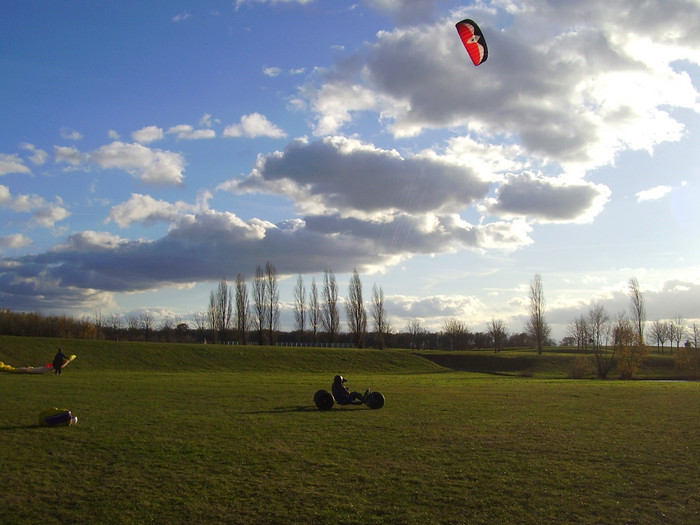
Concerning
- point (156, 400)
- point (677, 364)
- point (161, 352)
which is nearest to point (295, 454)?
point (156, 400)

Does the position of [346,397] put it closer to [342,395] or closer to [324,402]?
[342,395]

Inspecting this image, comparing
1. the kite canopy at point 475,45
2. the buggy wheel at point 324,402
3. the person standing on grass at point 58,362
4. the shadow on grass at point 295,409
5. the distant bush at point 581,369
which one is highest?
the kite canopy at point 475,45

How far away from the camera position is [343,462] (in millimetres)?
11773

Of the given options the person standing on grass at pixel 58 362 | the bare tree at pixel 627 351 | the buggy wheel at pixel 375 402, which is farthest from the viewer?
the bare tree at pixel 627 351

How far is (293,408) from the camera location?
67.3 feet

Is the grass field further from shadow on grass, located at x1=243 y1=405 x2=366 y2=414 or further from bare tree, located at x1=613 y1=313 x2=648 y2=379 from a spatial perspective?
bare tree, located at x1=613 y1=313 x2=648 y2=379

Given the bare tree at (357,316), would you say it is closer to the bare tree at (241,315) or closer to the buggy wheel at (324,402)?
the bare tree at (241,315)

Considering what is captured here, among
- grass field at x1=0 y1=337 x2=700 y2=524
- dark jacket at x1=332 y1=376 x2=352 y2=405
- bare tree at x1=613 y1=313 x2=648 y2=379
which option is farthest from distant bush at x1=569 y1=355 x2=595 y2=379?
dark jacket at x1=332 y1=376 x2=352 y2=405

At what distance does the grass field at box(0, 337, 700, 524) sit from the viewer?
871 centimetres

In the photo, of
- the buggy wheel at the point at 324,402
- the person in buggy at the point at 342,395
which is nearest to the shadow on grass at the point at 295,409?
the buggy wheel at the point at 324,402

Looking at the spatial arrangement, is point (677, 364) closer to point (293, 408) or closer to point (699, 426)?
point (699, 426)

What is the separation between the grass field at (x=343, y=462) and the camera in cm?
871

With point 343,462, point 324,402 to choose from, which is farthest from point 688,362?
point 343,462

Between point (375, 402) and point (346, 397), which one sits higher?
point (346, 397)
